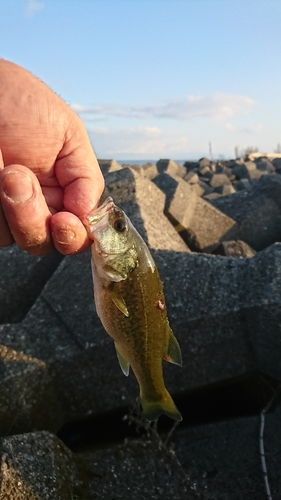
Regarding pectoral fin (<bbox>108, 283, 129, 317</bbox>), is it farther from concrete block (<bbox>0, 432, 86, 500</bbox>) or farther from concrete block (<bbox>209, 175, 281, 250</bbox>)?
concrete block (<bbox>209, 175, 281, 250</bbox>)

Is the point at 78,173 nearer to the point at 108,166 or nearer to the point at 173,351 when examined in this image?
the point at 173,351

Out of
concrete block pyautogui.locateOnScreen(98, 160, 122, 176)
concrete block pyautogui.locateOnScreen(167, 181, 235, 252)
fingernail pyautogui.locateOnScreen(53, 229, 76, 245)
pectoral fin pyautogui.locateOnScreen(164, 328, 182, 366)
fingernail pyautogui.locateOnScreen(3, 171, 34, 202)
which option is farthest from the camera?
concrete block pyautogui.locateOnScreen(98, 160, 122, 176)

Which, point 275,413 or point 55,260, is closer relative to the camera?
point 275,413

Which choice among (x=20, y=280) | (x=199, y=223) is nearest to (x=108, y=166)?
(x=199, y=223)

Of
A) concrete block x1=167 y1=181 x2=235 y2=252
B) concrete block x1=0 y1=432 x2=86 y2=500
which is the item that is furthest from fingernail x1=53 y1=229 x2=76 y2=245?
concrete block x1=167 y1=181 x2=235 y2=252

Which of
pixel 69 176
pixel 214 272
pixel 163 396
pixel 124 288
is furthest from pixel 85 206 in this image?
pixel 214 272

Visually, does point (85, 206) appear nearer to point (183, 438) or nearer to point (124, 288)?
point (124, 288)

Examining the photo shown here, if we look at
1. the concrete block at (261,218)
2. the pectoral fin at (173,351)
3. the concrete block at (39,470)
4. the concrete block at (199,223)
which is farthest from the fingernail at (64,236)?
the concrete block at (261,218)
